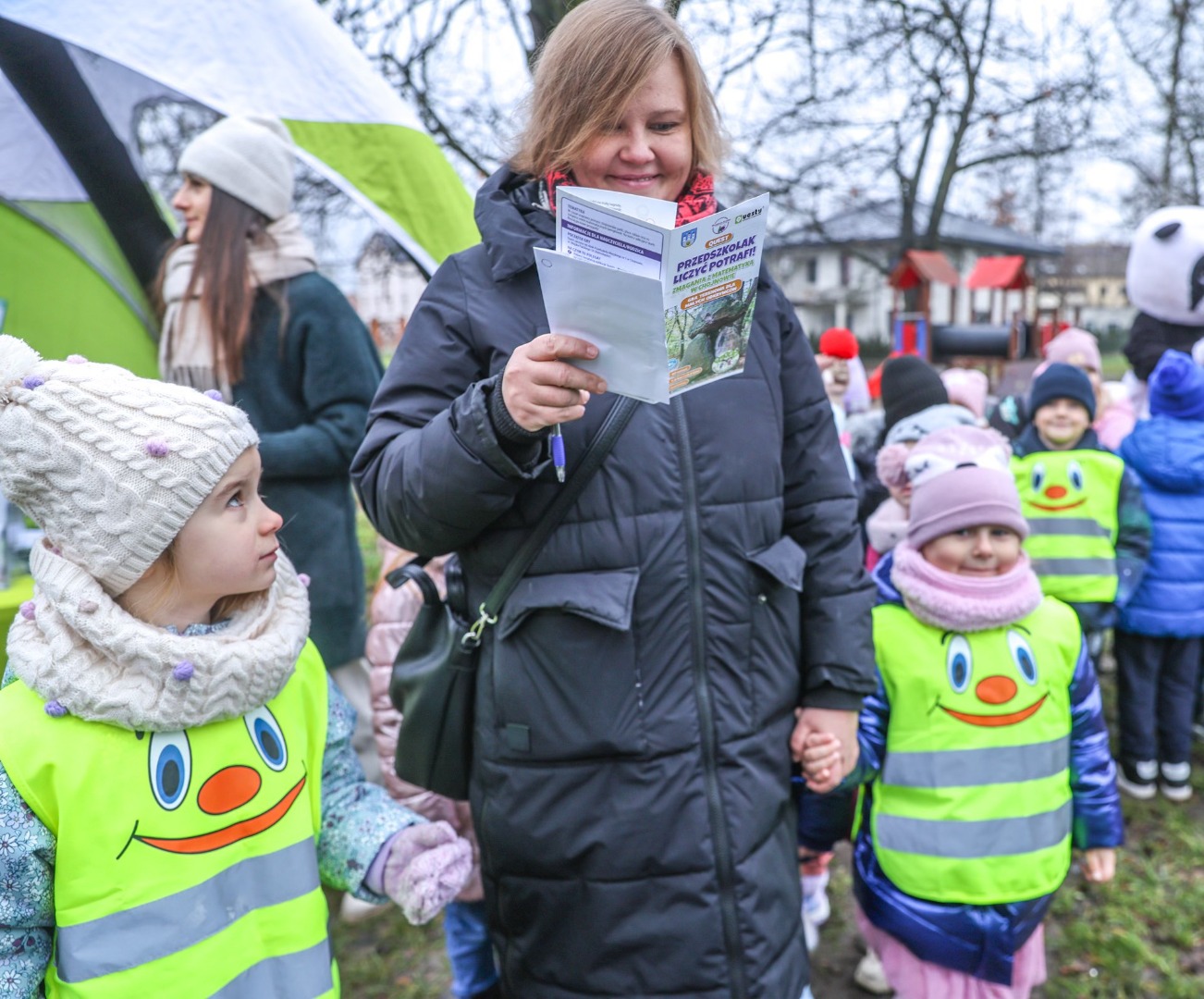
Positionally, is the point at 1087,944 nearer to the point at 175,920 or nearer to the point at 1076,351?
the point at 175,920

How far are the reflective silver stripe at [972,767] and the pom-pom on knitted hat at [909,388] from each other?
1.93 metres

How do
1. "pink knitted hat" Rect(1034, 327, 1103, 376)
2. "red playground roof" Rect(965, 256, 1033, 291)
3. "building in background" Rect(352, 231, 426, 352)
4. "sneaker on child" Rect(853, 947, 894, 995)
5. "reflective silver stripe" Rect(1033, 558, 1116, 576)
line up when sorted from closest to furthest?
"sneaker on child" Rect(853, 947, 894, 995)
"building in background" Rect(352, 231, 426, 352)
"reflective silver stripe" Rect(1033, 558, 1116, 576)
"pink knitted hat" Rect(1034, 327, 1103, 376)
"red playground roof" Rect(965, 256, 1033, 291)

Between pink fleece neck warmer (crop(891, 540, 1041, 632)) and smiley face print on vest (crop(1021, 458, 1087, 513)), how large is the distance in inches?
61.6

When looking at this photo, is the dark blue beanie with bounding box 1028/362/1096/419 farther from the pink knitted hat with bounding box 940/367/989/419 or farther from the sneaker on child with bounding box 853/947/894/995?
the sneaker on child with bounding box 853/947/894/995

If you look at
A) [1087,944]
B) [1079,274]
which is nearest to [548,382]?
[1087,944]

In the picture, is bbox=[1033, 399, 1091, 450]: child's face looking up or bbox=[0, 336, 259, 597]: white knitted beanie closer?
bbox=[0, 336, 259, 597]: white knitted beanie

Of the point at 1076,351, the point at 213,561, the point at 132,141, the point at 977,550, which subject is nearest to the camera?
the point at 213,561

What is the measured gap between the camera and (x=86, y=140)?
279 centimetres

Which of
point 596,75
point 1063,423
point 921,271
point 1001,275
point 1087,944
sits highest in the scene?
point 596,75

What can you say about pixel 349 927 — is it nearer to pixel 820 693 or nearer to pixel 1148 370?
pixel 820 693

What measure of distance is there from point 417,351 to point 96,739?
0.74 metres

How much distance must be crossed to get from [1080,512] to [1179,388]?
714 millimetres

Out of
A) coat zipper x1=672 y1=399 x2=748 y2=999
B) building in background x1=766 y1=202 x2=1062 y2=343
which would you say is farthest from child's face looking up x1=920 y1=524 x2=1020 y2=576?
building in background x1=766 y1=202 x2=1062 y2=343

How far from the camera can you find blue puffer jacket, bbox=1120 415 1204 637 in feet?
12.4
